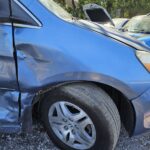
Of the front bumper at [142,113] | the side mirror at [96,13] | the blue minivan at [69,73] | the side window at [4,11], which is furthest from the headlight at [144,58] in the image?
the side window at [4,11]

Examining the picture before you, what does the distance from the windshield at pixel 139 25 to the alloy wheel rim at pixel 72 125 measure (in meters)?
3.24

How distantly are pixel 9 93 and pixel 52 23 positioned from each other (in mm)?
716

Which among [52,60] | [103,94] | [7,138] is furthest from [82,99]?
[7,138]

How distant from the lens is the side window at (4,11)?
3.40 m

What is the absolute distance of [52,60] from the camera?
11.1ft

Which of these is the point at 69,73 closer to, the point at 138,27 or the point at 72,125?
the point at 72,125

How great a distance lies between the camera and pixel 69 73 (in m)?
3.38

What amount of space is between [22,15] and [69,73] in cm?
62

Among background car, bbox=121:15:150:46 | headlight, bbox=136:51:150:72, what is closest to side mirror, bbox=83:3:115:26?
headlight, bbox=136:51:150:72

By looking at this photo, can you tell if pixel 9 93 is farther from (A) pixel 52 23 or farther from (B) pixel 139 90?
(B) pixel 139 90

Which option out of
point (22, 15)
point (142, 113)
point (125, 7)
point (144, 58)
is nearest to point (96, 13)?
point (144, 58)

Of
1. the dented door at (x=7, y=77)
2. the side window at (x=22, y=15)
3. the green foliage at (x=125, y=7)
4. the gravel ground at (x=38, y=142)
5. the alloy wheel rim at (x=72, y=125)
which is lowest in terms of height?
the green foliage at (x=125, y=7)

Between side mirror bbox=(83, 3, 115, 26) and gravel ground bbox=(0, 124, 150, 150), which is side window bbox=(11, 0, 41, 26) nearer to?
side mirror bbox=(83, 3, 115, 26)

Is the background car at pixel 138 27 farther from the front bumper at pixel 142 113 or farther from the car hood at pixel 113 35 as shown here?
the front bumper at pixel 142 113
